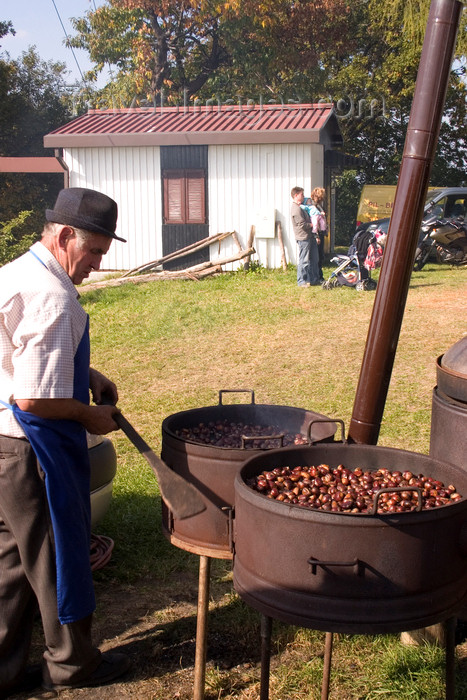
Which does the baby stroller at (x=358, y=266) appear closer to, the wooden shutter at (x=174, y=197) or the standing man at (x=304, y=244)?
the standing man at (x=304, y=244)

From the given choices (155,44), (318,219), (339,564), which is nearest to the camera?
(339,564)

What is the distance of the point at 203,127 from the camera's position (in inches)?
691

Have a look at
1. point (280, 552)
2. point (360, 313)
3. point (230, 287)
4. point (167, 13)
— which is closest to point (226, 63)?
point (167, 13)

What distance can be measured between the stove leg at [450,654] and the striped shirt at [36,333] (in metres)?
1.72

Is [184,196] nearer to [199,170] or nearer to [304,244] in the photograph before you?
[199,170]

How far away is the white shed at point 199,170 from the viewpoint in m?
17.1

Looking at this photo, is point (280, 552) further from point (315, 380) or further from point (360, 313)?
point (360, 313)

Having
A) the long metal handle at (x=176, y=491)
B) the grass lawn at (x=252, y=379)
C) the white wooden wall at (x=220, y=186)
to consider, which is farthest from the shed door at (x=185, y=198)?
the long metal handle at (x=176, y=491)

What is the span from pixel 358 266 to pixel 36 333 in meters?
11.5

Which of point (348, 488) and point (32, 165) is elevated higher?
point (32, 165)

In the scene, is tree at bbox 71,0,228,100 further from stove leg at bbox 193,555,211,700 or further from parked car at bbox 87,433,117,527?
stove leg at bbox 193,555,211,700

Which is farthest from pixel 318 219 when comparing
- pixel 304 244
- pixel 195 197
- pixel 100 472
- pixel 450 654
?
pixel 450 654

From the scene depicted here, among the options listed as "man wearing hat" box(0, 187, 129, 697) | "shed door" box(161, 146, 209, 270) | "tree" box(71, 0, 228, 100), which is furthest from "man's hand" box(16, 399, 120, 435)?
"tree" box(71, 0, 228, 100)

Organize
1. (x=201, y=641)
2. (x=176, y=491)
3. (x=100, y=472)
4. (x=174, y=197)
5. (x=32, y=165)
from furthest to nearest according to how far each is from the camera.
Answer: (x=32, y=165)
(x=174, y=197)
(x=100, y=472)
(x=201, y=641)
(x=176, y=491)
